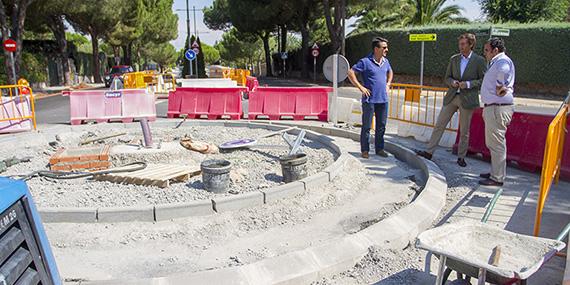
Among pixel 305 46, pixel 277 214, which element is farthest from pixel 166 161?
pixel 305 46

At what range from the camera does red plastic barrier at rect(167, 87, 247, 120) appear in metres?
12.9

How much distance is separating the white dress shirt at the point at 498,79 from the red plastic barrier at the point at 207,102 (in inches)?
312

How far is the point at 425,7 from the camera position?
35.2 m

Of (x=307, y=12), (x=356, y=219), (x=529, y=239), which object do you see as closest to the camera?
(x=529, y=239)

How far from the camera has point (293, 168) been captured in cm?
589

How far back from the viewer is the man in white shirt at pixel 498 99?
5.63m

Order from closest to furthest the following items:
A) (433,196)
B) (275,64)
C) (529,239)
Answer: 1. (529,239)
2. (433,196)
3. (275,64)

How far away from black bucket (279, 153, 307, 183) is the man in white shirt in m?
2.54

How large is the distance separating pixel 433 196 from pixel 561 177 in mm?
2274

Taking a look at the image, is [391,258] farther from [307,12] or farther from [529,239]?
[307,12]

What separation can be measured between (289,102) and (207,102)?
2479mm

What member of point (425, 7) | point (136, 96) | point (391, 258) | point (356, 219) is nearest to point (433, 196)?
point (356, 219)

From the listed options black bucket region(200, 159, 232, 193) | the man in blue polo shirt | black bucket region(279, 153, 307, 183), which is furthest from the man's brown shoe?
black bucket region(200, 159, 232, 193)

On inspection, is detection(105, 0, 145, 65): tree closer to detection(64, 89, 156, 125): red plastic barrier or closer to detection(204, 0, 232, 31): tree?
detection(204, 0, 232, 31): tree
